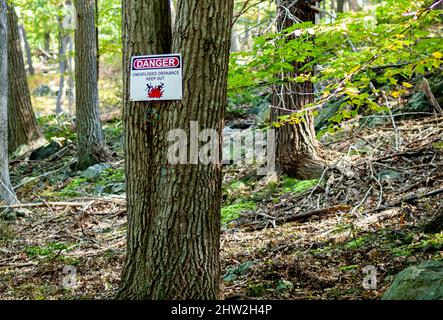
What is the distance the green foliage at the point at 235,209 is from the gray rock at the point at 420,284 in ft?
12.4

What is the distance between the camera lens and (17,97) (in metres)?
14.2

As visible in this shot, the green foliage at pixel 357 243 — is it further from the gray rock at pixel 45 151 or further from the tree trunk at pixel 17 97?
the tree trunk at pixel 17 97

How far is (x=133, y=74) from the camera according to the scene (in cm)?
425

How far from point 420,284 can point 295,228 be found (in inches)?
113

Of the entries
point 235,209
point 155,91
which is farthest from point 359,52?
point 235,209

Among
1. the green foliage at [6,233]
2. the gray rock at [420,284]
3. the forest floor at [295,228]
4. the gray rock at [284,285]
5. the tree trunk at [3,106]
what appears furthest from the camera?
the tree trunk at [3,106]

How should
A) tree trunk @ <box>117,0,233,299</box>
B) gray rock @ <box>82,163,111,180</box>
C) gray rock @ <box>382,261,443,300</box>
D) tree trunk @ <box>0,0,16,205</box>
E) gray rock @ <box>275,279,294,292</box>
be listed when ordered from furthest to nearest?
gray rock @ <box>82,163,111,180</box>, tree trunk @ <box>0,0,16,205</box>, gray rock @ <box>275,279,294,292</box>, tree trunk @ <box>117,0,233,299</box>, gray rock @ <box>382,261,443,300</box>

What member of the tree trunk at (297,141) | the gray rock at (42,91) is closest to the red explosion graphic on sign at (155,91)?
the tree trunk at (297,141)

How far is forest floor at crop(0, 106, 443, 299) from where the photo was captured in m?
5.17

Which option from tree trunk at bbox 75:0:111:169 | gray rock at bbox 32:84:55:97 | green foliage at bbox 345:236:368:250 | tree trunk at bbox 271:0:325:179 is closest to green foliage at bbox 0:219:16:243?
tree trunk at bbox 75:0:111:169

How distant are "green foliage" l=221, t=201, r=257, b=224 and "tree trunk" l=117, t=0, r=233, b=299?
139 inches

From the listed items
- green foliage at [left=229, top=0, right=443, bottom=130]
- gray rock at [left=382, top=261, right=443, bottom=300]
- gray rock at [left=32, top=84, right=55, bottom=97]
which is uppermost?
gray rock at [left=32, top=84, right=55, bottom=97]

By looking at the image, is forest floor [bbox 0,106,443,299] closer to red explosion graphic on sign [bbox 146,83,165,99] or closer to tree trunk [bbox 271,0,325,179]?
tree trunk [bbox 271,0,325,179]

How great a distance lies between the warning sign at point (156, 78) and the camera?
160 inches
